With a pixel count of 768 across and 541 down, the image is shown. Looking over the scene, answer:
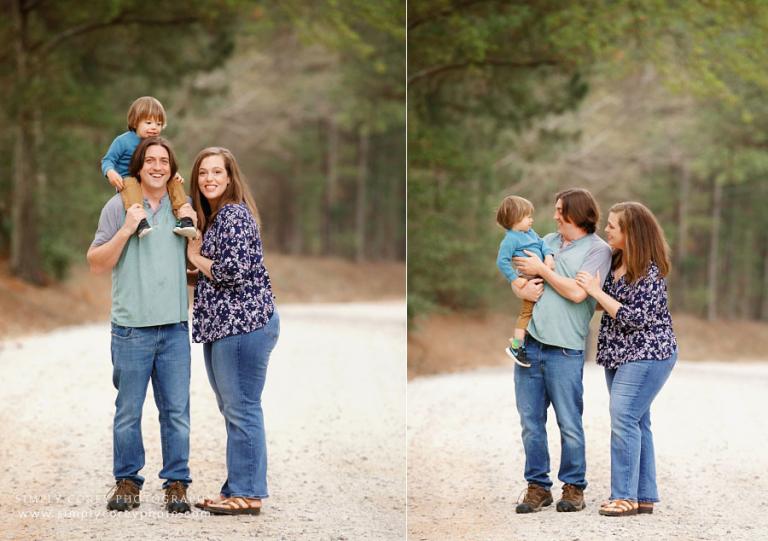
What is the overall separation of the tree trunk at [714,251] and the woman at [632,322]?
4.10m

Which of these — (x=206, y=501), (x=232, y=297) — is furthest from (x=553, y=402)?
(x=206, y=501)

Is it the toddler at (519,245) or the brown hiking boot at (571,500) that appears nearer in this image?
the toddler at (519,245)

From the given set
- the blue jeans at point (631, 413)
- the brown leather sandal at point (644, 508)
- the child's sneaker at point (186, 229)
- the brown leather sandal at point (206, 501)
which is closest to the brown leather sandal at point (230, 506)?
the brown leather sandal at point (206, 501)

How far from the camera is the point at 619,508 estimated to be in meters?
3.82

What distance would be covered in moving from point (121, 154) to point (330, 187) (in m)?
9.96

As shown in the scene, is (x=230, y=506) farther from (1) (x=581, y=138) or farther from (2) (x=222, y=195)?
(1) (x=581, y=138)

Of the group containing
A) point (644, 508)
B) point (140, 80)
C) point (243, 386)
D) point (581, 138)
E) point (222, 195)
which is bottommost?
point (644, 508)

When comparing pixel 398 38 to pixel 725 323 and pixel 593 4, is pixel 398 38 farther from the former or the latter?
pixel 725 323

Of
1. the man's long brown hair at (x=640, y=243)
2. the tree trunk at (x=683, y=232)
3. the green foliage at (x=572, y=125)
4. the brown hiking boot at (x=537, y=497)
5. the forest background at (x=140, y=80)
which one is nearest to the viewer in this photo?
the man's long brown hair at (x=640, y=243)

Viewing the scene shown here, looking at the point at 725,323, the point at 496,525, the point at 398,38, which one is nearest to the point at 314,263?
the point at 398,38

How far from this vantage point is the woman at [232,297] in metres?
3.43

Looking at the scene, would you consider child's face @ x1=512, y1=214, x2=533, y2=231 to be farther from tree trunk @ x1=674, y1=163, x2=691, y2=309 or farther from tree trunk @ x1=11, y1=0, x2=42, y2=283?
tree trunk @ x1=11, y1=0, x2=42, y2=283

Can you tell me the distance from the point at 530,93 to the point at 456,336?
1759mm

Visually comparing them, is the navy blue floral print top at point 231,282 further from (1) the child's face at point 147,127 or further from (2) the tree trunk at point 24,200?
(2) the tree trunk at point 24,200
